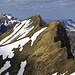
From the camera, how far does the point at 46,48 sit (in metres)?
116

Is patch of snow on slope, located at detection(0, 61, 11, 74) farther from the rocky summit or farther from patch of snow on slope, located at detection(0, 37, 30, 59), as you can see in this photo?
patch of snow on slope, located at detection(0, 37, 30, 59)

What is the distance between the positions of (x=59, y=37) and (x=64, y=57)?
83.8ft

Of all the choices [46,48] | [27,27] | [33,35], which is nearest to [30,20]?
[27,27]

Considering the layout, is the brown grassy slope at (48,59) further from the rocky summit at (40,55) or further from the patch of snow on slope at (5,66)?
the patch of snow on slope at (5,66)

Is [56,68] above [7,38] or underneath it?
above

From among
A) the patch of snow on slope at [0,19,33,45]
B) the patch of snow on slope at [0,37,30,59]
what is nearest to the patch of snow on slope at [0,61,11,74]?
the patch of snow on slope at [0,37,30,59]

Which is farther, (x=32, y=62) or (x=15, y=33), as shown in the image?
(x=15, y=33)

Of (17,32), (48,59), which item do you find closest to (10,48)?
(48,59)

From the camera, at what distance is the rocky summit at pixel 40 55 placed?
346 ft

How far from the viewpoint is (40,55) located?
114 metres

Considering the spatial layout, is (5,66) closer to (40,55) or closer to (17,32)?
(40,55)

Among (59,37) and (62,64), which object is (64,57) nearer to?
(62,64)

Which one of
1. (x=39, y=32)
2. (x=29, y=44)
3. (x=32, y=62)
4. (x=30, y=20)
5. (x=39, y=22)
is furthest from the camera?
(x=30, y=20)

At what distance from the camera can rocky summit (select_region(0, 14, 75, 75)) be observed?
106 metres
